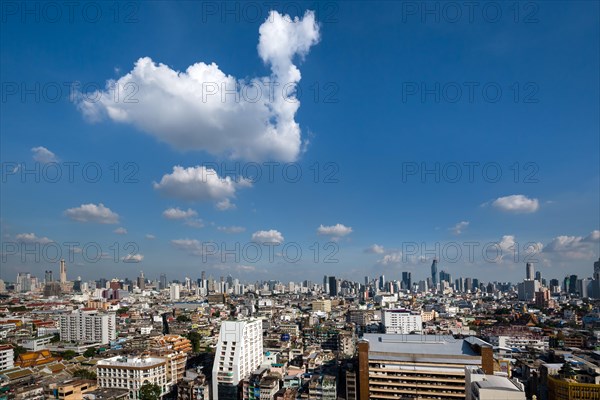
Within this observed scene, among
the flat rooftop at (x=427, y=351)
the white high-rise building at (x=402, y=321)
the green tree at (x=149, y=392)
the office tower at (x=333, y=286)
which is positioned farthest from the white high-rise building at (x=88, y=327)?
the office tower at (x=333, y=286)

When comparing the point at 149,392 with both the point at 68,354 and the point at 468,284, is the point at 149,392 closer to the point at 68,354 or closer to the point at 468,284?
the point at 68,354

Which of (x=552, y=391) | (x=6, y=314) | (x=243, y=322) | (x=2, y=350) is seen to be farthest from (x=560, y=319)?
(x=6, y=314)

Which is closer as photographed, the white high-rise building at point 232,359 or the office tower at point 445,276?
the white high-rise building at point 232,359

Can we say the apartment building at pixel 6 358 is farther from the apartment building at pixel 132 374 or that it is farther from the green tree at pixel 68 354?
the apartment building at pixel 132 374

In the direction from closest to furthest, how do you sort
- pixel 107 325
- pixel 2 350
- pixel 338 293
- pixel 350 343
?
pixel 2 350, pixel 350 343, pixel 107 325, pixel 338 293

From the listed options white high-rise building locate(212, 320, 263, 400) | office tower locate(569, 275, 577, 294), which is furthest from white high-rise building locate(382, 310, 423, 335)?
office tower locate(569, 275, 577, 294)

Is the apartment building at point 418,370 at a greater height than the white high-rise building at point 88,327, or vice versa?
the apartment building at point 418,370

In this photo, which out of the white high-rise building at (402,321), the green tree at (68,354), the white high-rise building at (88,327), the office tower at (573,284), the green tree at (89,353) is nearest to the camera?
the green tree at (68,354)

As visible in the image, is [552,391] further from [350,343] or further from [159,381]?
[159,381]
